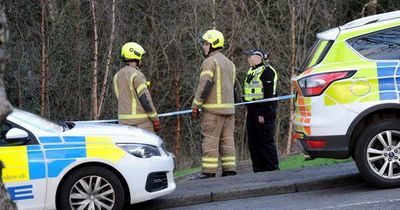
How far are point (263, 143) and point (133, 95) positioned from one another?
2.14m

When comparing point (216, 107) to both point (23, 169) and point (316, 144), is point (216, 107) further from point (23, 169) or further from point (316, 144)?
point (23, 169)

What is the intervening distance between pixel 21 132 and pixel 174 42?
8243mm

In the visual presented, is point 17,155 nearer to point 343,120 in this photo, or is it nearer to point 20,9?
point 343,120

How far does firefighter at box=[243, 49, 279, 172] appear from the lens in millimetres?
9688

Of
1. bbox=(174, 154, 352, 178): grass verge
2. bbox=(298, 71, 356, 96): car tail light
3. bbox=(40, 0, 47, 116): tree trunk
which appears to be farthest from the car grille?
bbox=(40, 0, 47, 116): tree trunk

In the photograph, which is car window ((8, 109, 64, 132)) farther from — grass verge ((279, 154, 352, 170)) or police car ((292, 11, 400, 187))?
grass verge ((279, 154, 352, 170))

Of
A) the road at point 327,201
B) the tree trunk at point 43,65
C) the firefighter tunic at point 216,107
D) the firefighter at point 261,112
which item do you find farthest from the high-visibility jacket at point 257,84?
the tree trunk at point 43,65

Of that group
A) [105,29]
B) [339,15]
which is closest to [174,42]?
[105,29]

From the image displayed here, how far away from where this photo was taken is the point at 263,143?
9.87 meters

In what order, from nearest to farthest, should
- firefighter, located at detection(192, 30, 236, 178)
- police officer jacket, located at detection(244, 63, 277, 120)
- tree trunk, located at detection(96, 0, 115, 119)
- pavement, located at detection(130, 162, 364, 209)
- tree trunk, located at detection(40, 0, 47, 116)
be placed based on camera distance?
pavement, located at detection(130, 162, 364, 209)
firefighter, located at detection(192, 30, 236, 178)
police officer jacket, located at detection(244, 63, 277, 120)
tree trunk, located at detection(40, 0, 47, 116)
tree trunk, located at detection(96, 0, 115, 119)

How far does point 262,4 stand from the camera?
1627 centimetres

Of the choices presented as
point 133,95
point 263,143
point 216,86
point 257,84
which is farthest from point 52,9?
point 263,143

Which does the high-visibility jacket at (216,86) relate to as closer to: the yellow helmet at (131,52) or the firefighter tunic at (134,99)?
the firefighter tunic at (134,99)

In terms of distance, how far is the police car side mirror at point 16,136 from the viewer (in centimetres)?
661
